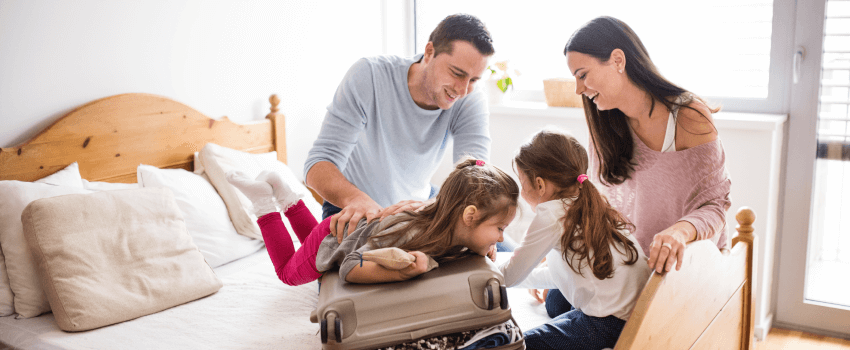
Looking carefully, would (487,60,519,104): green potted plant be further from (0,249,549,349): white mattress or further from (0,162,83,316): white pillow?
(0,162,83,316): white pillow

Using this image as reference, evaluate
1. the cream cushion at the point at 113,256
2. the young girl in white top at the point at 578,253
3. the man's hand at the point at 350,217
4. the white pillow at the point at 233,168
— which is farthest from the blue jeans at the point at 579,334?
the white pillow at the point at 233,168

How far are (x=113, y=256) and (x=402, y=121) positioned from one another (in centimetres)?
93

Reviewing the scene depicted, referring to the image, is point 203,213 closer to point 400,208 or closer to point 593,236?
point 400,208

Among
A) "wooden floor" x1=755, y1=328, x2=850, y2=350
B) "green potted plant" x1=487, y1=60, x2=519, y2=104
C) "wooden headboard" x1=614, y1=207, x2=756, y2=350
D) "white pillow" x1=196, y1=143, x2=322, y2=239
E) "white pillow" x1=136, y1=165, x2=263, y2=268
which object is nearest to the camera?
"wooden headboard" x1=614, y1=207, x2=756, y2=350

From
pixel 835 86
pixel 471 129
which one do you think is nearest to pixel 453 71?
pixel 471 129

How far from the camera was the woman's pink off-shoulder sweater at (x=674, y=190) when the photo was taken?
4.90ft

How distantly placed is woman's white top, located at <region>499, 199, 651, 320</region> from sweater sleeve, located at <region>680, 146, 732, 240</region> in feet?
0.71

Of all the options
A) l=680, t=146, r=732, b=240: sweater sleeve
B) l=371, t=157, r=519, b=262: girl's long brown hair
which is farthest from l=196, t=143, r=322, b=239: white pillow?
l=680, t=146, r=732, b=240: sweater sleeve

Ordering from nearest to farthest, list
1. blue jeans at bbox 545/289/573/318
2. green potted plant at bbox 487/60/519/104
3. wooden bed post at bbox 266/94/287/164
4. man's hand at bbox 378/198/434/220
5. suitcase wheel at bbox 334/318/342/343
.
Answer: suitcase wheel at bbox 334/318/342/343, man's hand at bbox 378/198/434/220, blue jeans at bbox 545/289/573/318, wooden bed post at bbox 266/94/287/164, green potted plant at bbox 487/60/519/104

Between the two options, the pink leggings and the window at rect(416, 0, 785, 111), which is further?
the window at rect(416, 0, 785, 111)

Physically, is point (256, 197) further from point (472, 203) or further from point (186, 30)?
point (186, 30)

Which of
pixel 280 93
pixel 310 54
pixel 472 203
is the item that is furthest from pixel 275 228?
pixel 310 54

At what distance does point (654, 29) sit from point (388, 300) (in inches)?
88.3

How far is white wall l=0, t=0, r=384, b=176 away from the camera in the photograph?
194 cm
